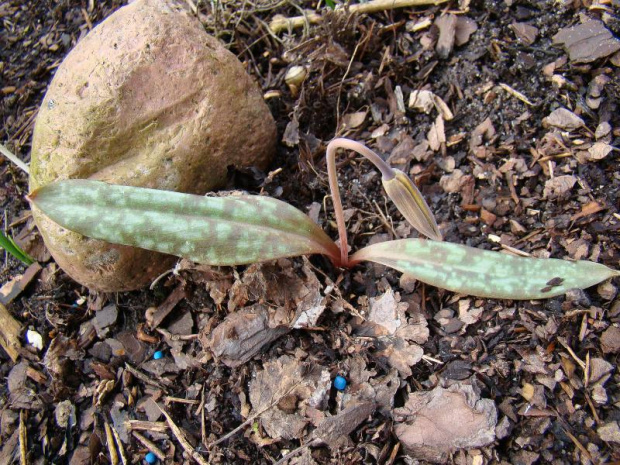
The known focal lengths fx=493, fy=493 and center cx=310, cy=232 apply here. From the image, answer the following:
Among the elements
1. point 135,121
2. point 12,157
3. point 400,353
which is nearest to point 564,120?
point 400,353

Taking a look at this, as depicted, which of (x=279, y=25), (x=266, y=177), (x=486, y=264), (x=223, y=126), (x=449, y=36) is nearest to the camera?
(x=486, y=264)

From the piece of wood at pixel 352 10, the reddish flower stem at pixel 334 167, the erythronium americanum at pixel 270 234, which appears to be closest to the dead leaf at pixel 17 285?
the erythronium americanum at pixel 270 234

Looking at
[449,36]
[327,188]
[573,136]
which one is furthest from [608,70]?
[327,188]

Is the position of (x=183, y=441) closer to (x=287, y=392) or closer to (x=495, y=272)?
(x=287, y=392)

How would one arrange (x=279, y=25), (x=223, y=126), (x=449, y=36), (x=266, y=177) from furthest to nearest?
(x=279, y=25), (x=449, y=36), (x=266, y=177), (x=223, y=126)

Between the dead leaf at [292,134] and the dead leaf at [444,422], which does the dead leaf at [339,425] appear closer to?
the dead leaf at [444,422]

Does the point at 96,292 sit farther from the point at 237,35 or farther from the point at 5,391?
the point at 237,35
